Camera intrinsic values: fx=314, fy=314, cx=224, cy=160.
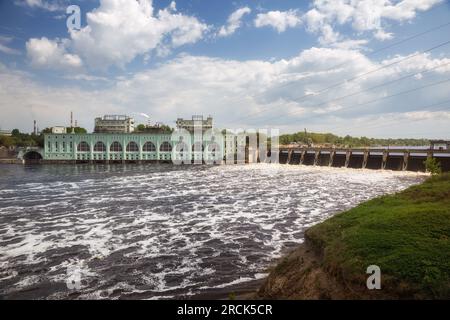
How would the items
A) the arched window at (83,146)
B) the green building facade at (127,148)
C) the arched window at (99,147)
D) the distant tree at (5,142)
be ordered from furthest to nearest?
the distant tree at (5,142), the arched window at (99,147), the arched window at (83,146), the green building facade at (127,148)

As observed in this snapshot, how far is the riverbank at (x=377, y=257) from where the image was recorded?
652 cm

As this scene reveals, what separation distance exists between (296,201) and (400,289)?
22.3 metres

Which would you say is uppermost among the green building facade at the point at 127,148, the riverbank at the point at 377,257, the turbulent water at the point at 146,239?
the green building facade at the point at 127,148

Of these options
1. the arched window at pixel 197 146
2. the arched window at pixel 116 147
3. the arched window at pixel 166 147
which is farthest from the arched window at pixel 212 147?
the arched window at pixel 116 147

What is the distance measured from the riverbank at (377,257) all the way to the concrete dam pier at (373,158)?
169 feet

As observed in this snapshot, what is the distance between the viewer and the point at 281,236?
57.1 feet

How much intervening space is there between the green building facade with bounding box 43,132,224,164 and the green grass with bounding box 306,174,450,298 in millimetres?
80885

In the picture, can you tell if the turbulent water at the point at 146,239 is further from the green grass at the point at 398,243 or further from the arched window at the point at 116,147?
the arched window at the point at 116,147

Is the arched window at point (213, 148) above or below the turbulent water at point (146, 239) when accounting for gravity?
above

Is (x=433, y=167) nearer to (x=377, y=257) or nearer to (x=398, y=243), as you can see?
(x=398, y=243)

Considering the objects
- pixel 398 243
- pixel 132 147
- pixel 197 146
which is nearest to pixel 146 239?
pixel 398 243

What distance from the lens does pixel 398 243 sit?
7.81 metres

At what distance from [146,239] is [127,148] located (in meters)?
79.6
